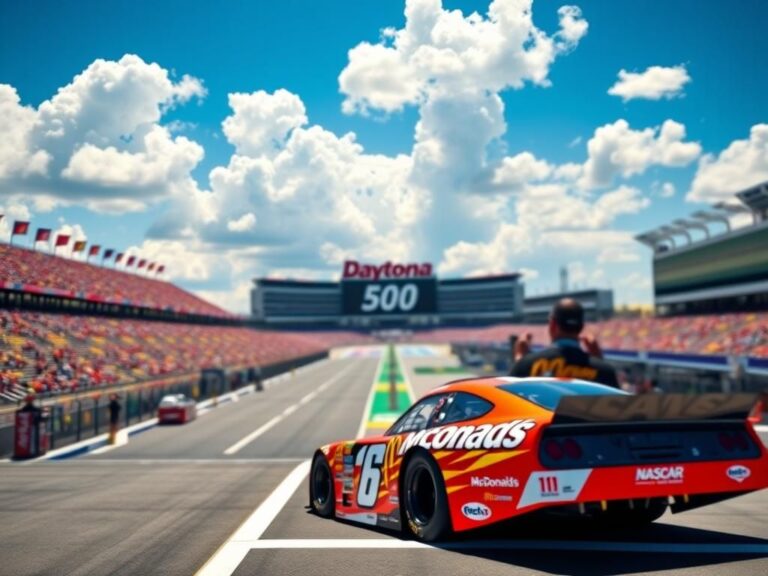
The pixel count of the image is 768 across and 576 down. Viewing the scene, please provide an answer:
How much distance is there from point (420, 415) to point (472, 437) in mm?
1104

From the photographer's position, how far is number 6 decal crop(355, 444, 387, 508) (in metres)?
7.49

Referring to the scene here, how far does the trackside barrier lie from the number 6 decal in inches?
598

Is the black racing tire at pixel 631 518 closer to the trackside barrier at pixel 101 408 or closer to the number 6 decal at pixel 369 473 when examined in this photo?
the number 6 decal at pixel 369 473

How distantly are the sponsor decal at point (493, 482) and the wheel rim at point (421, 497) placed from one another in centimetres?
75

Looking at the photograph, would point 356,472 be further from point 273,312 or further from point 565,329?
point 273,312

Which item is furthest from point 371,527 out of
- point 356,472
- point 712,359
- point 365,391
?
point 365,391

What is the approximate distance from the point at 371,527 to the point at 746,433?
3.72 metres

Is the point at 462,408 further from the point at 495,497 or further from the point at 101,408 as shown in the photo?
the point at 101,408

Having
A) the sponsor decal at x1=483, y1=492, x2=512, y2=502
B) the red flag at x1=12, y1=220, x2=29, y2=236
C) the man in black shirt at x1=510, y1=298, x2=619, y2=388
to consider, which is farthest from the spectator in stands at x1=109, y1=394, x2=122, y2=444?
the red flag at x1=12, y1=220, x2=29, y2=236

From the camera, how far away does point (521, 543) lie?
673 cm

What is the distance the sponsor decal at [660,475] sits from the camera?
18.7 feet

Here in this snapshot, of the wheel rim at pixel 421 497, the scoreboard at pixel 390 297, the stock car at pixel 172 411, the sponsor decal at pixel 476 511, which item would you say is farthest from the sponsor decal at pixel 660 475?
the scoreboard at pixel 390 297

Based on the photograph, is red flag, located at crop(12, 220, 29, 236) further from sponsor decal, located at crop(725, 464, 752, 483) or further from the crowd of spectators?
sponsor decal, located at crop(725, 464, 752, 483)

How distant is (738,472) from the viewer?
606 centimetres
